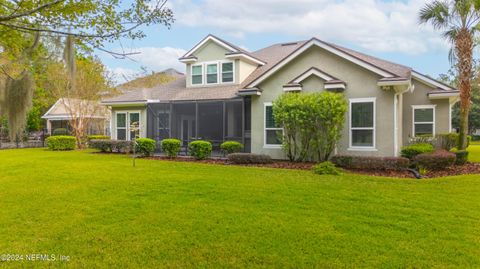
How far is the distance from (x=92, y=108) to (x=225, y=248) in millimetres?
25882

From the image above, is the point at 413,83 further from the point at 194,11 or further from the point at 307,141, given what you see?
the point at 194,11

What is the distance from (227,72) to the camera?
64.1 ft

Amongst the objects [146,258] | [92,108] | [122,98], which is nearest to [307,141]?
[146,258]

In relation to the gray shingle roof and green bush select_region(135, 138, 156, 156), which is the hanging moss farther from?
the gray shingle roof

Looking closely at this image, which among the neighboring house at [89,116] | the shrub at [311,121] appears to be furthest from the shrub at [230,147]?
the neighboring house at [89,116]

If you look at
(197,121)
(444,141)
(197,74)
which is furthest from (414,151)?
(197,74)

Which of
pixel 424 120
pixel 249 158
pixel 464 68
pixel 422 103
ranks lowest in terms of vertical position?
pixel 249 158

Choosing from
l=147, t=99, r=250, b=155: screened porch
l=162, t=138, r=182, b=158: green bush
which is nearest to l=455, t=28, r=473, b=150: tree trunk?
l=147, t=99, r=250, b=155: screened porch

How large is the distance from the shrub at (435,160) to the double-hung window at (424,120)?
16.5ft

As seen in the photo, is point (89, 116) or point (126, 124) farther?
point (89, 116)

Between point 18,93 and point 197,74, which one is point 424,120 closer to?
point 197,74

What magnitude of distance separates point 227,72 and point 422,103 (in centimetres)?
990

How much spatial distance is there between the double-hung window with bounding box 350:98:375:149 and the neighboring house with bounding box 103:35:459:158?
0.04 metres

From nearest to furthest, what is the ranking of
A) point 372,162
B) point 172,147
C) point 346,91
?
point 372,162, point 346,91, point 172,147
